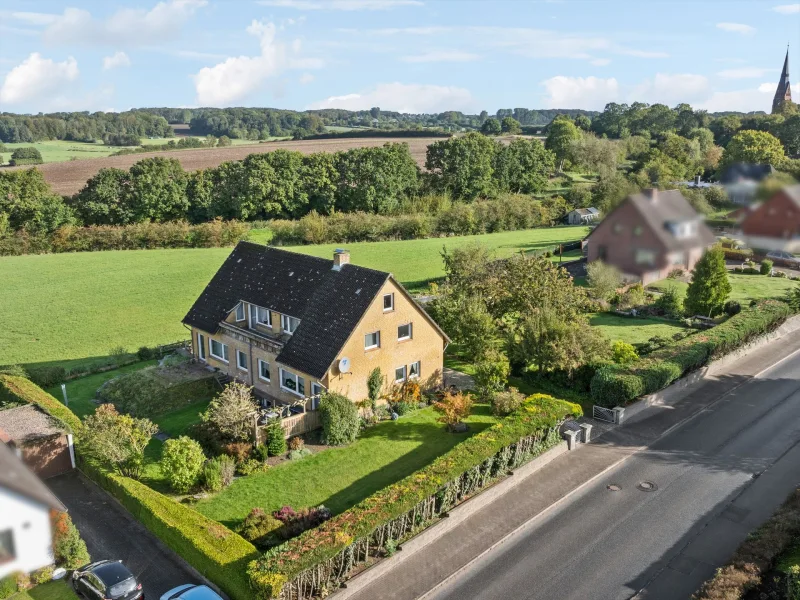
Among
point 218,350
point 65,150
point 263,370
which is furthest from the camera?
point 65,150

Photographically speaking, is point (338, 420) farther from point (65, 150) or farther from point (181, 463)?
point (65, 150)

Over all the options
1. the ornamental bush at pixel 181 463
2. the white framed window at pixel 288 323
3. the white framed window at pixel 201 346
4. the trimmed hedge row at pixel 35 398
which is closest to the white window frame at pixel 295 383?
the white framed window at pixel 288 323

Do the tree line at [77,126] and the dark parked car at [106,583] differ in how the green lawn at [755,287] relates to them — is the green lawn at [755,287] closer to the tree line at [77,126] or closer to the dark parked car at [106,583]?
the dark parked car at [106,583]

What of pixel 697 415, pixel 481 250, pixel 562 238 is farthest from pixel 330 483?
pixel 562 238

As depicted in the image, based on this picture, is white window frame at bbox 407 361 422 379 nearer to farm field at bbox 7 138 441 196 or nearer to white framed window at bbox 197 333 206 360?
white framed window at bbox 197 333 206 360

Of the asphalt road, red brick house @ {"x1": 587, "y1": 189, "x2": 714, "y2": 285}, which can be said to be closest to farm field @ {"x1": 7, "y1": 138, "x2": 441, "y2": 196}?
the asphalt road

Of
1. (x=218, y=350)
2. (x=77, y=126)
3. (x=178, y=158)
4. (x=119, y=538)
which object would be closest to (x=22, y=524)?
(x=119, y=538)
